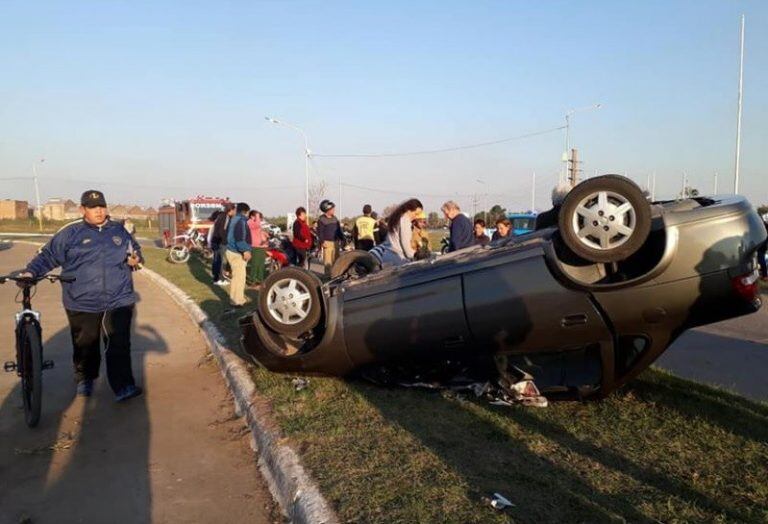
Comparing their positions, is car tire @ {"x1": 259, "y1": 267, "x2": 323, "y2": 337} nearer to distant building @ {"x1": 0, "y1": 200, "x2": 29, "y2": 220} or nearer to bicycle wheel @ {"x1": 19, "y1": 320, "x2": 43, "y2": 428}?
bicycle wheel @ {"x1": 19, "y1": 320, "x2": 43, "y2": 428}

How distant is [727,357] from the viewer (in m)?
6.41

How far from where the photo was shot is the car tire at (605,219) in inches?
141

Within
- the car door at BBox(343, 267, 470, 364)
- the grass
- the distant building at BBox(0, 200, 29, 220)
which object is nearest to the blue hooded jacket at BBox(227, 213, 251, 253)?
the grass

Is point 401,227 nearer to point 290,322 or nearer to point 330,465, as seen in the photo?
point 290,322

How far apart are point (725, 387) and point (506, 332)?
2.40 metres

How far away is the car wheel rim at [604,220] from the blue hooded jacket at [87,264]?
151 inches

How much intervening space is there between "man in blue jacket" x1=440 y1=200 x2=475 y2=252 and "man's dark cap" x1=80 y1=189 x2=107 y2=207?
4270 mm

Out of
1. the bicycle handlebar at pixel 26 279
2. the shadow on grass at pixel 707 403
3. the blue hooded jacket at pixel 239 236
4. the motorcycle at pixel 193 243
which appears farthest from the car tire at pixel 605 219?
the motorcycle at pixel 193 243

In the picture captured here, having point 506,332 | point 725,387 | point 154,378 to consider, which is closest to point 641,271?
point 506,332

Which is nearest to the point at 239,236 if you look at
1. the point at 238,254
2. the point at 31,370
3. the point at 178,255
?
the point at 238,254

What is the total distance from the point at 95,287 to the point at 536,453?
12.5 ft

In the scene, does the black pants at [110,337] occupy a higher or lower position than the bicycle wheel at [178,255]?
higher

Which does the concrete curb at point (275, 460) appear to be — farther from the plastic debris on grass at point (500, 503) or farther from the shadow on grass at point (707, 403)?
the shadow on grass at point (707, 403)

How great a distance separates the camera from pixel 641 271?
12.7 ft
